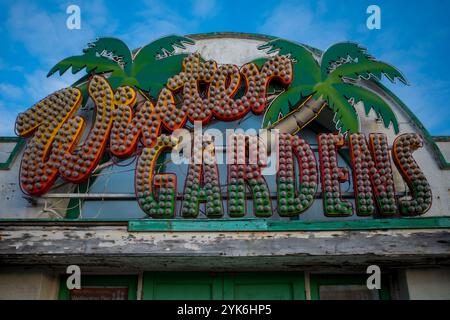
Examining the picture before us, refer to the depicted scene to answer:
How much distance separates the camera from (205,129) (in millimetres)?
8875

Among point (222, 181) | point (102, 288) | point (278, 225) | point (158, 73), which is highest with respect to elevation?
point (158, 73)

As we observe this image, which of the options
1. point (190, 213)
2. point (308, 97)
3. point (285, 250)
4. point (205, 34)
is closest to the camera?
point (285, 250)

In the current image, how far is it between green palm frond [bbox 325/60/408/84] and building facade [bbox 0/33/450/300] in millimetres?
25

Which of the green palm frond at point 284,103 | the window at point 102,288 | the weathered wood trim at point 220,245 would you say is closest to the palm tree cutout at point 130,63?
the green palm frond at point 284,103

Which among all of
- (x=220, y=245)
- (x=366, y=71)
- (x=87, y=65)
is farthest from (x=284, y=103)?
(x=87, y=65)

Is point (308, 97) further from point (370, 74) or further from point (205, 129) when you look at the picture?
point (205, 129)

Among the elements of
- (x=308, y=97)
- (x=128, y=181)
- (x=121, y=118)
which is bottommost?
(x=128, y=181)

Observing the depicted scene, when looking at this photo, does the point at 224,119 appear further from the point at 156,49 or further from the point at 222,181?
the point at 156,49

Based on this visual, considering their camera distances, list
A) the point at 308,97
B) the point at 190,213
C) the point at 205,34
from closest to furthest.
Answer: the point at 190,213
the point at 308,97
the point at 205,34

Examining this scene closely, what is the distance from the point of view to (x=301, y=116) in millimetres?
8445

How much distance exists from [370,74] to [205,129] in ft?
9.88

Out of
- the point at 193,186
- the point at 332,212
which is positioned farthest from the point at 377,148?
the point at 193,186

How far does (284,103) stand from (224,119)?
3.50ft

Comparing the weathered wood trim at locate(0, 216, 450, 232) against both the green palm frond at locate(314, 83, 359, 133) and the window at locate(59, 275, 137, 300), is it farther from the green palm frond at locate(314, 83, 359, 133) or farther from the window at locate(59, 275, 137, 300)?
the green palm frond at locate(314, 83, 359, 133)
